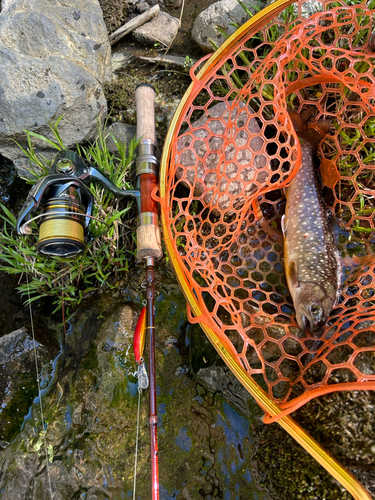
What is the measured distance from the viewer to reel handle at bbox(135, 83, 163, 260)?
2.52 m

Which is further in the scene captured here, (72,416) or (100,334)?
(100,334)

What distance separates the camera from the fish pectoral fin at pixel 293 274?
2516mm

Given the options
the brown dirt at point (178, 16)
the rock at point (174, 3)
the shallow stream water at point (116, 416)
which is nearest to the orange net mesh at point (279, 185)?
the shallow stream water at point (116, 416)

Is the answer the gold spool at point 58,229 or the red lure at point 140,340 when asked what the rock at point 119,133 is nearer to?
the gold spool at point 58,229

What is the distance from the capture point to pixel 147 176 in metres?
2.67

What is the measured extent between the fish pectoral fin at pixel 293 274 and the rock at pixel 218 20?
2.07m

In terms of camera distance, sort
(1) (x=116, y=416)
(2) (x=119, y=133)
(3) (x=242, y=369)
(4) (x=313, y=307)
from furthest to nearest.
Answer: (2) (x=119, y=133), (1) (x=116, y=416), (4) (x=313, y=307), (3) (x=242, y=369)

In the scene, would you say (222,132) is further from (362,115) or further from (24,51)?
(24,51)

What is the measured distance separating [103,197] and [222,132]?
106cm

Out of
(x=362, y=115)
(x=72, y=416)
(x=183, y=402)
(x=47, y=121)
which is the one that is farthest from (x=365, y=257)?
(x=47, y=121)

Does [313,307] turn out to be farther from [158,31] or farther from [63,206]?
[158,31]

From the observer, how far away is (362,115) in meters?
2.73

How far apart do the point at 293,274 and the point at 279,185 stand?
66cm

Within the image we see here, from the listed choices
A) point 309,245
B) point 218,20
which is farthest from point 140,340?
point 218,20
